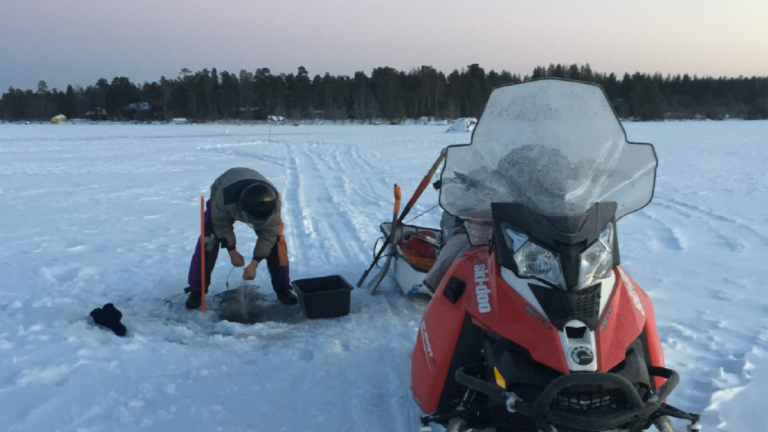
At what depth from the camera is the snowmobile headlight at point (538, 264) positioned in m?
2.34

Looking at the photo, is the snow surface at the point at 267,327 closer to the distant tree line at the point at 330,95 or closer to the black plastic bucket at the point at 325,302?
the black plastic bucket at the point at 325,302

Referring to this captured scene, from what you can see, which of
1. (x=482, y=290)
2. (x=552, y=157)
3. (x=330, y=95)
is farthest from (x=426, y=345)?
(x=330, y=95)

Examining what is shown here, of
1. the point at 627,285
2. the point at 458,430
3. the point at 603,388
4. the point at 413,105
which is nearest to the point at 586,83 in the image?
the point at 627,285

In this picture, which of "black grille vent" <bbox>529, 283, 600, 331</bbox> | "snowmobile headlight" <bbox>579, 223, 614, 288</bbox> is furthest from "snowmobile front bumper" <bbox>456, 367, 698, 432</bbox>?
"snowmobile headlight" <bbox>579, 223, 614, 288</bbox>

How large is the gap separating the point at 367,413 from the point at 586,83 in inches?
78.1

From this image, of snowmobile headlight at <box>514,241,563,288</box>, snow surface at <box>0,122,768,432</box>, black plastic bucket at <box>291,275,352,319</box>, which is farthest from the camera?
black plastic bucket at <box>291,275,352,319</box>

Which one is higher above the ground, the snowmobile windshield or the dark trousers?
the snowmobile windshield

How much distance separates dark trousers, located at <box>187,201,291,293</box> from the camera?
477cm

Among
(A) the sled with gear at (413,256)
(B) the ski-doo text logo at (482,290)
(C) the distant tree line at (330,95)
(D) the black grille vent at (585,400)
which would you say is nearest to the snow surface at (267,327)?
(A) the sled with gear at (413,256)

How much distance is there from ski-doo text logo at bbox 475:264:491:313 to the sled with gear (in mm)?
1895

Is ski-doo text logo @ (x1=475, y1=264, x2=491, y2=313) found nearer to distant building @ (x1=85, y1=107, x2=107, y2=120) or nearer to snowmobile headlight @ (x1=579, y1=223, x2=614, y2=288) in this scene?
snowmobile headlight @ (x1=579, y1=223, x2=614, y2=288)

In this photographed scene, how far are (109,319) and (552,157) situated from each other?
10.6ft

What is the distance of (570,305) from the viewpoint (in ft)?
7.60

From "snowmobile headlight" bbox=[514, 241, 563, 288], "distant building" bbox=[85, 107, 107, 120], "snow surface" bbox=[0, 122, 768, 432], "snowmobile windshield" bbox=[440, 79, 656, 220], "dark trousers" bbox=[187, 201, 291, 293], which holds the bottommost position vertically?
"snow surface" bbox=[0, 122, 768, 432]
